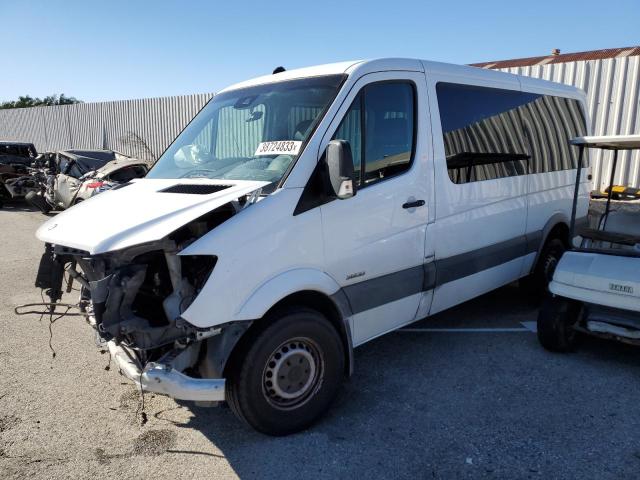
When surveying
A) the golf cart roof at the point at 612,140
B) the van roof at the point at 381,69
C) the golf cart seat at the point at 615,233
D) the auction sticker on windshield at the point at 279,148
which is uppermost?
the van roof at the point at 381,69

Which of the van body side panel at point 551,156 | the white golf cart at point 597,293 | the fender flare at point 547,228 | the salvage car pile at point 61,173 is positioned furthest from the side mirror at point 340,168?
the salvage car pile at point 61,173

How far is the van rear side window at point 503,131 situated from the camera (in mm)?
4391

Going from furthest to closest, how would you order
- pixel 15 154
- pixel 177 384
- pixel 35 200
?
pixel 15 154
pixel 35 200
pixel 177 384

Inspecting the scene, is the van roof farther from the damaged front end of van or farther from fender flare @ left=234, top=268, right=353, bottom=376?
fender flare @ left=234, top=268, right=353, bottom=376

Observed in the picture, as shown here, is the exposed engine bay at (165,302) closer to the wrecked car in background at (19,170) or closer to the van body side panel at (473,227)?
the van body side panel at (473,227)

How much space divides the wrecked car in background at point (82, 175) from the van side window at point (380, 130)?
7.97m

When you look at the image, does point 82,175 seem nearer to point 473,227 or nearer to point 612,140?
point 473,227

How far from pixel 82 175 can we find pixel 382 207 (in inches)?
445

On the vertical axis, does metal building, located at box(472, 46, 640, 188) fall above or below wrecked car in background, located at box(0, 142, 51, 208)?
above

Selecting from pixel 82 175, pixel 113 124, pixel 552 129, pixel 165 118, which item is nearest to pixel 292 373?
pixel 552 129

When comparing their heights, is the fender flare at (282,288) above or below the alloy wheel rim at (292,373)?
above

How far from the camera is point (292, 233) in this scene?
125 inches

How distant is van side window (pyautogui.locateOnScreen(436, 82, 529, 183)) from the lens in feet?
14.3

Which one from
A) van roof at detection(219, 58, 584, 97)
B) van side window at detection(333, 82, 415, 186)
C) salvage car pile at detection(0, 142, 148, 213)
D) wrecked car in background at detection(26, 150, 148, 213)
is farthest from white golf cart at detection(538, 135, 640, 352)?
wrecked car in background at detection(26, 150, 148, 213)
